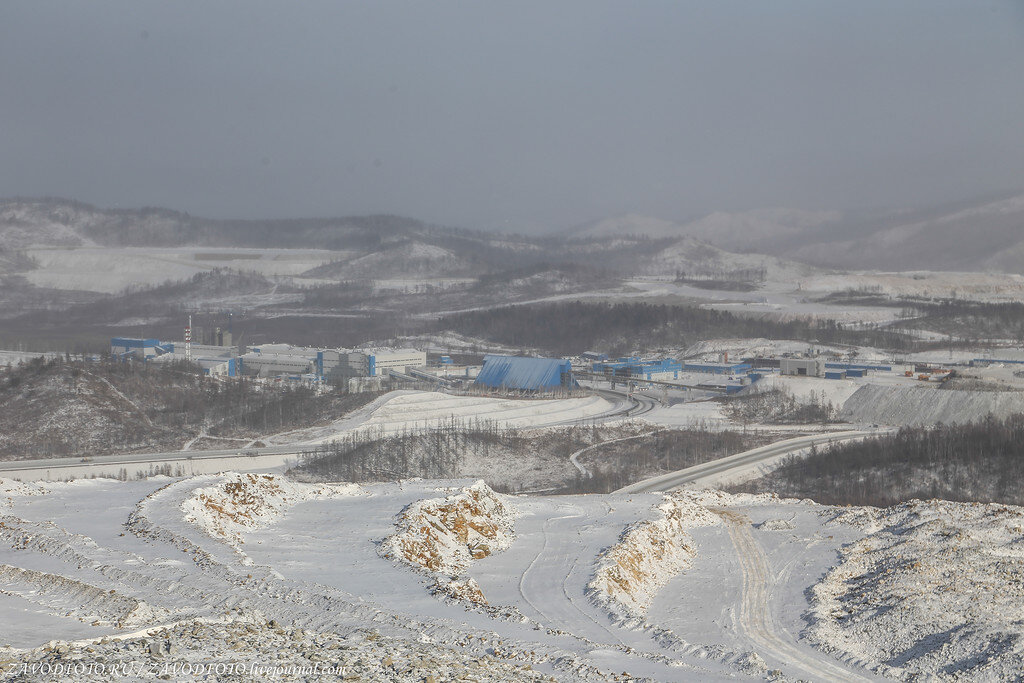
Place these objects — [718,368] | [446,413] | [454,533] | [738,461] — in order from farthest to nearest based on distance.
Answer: [718,368]
[446,413]
[738,461]
[454,533]

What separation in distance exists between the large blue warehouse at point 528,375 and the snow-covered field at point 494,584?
43203 millimetres

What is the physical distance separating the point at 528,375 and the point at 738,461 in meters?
29.0

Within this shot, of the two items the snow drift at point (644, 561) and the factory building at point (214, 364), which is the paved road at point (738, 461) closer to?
the snow drift at point (644, 561)

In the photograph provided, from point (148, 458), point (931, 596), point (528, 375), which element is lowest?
point (148, 458)

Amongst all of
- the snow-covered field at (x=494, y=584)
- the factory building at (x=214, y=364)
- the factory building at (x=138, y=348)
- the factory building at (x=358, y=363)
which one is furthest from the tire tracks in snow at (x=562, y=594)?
the factory building at (x=138, y=348)

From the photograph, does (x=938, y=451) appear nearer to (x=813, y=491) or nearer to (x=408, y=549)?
(x=813, y=491)

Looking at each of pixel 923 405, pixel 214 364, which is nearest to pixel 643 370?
pixel 923 405

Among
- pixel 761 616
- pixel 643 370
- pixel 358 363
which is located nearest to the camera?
pixel 761 616

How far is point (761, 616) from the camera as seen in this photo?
14.8 metres

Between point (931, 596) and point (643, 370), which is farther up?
point (931, 596)

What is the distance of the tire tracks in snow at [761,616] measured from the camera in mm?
12141

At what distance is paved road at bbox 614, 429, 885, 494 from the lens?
112 feet

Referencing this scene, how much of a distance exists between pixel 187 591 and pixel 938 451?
30143 millimetres

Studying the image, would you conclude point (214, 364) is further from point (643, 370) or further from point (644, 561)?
point (644, 561)
